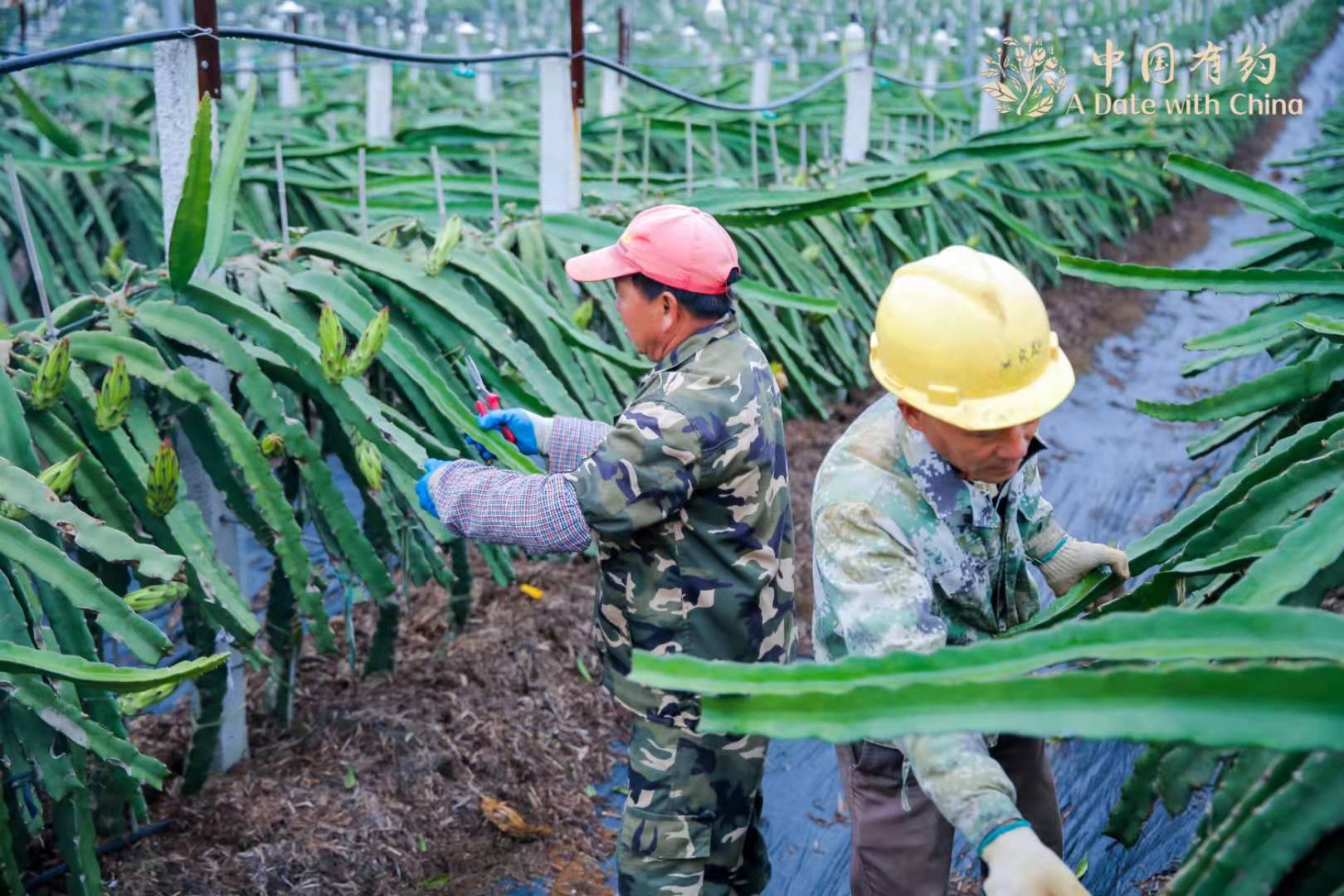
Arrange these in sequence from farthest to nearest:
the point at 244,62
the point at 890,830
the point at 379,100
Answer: the point at 244,62
the point at 379,100
the point at 890,830

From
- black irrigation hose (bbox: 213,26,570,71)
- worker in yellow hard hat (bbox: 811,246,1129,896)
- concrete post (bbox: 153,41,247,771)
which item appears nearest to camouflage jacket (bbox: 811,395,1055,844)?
worker in yellow hard hat (bbox: 811,246,1129,896)

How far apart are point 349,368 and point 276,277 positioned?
47cm

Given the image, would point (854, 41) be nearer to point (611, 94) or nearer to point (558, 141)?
point (611, 94)

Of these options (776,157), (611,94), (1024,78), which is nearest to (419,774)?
(776,157)

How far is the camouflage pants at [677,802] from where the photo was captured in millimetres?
1949

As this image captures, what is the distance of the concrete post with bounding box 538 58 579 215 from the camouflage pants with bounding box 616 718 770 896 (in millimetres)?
2128

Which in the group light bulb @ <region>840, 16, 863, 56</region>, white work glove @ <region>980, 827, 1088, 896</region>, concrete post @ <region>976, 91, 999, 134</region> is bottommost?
white work glove @ <region>980, 827, 1088, 896</region>

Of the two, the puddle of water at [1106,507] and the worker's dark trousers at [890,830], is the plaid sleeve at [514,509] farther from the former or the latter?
the puddle of water at [1106,507]

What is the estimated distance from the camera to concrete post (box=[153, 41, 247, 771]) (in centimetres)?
239

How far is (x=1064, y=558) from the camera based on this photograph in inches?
73.4

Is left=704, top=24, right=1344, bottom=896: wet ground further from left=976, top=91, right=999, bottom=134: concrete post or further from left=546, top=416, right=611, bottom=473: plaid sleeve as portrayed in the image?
left=976, top=91, right=999, bottom=134: concrete post

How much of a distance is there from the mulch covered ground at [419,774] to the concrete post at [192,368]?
8cm

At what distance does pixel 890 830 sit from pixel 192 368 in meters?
1.64

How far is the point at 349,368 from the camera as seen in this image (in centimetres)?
229
